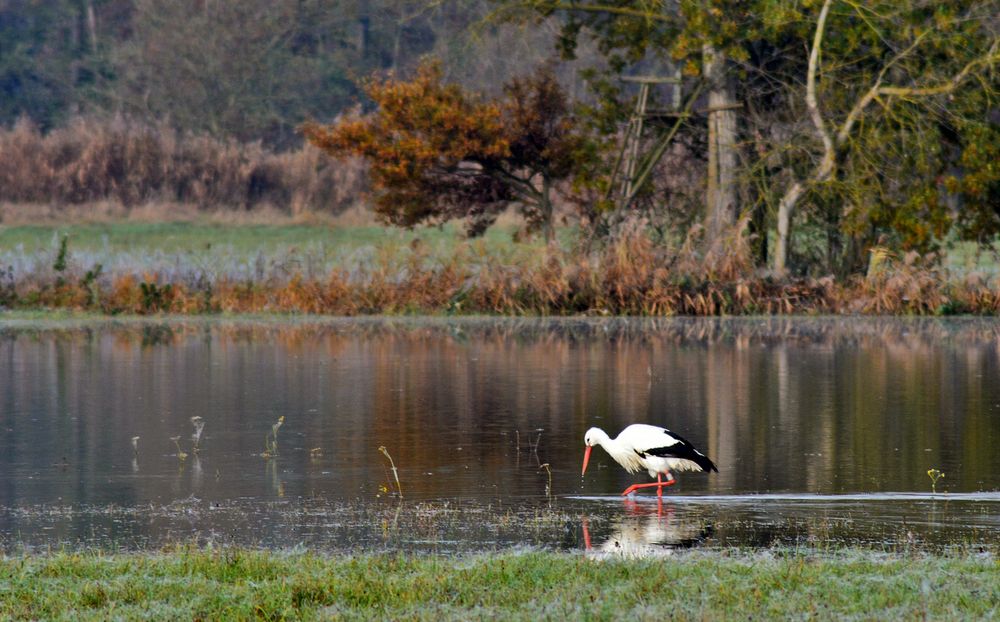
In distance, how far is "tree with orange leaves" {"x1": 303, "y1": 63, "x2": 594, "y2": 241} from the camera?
2964cm

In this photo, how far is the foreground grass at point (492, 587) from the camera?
23.4ft

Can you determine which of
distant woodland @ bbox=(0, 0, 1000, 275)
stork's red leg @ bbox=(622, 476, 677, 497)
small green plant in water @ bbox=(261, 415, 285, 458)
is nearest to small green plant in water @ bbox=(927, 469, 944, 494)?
stork's red leg @ bbox=(622, 476, 677, 497)

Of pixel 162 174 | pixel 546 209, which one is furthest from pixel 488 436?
pixel 162 174

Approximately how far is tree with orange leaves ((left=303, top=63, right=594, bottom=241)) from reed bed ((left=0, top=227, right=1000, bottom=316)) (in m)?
2.60

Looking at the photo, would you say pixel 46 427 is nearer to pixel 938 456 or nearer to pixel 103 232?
pixel 938 456

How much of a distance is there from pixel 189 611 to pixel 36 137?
40821 millimetres

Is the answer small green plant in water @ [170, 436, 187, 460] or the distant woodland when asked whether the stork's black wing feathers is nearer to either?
small green plant in water @ [170, 436, 187, 460]

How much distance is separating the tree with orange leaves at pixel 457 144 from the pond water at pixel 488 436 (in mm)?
6362

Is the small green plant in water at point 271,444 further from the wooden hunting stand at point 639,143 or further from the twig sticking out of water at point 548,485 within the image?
the wooden hunting stand at point 639,143

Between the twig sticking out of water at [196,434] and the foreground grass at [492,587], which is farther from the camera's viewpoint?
the twig sticking out of water at [196,434]

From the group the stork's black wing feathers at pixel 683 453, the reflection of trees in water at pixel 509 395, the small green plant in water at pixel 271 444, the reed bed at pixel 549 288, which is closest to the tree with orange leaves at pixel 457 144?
the reed bed at pixel 549 288

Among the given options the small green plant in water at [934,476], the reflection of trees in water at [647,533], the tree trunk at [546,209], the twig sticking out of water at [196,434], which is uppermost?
the tree trunk at [546,209]

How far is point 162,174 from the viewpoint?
44.5 m

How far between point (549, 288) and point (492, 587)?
62.6 feet
